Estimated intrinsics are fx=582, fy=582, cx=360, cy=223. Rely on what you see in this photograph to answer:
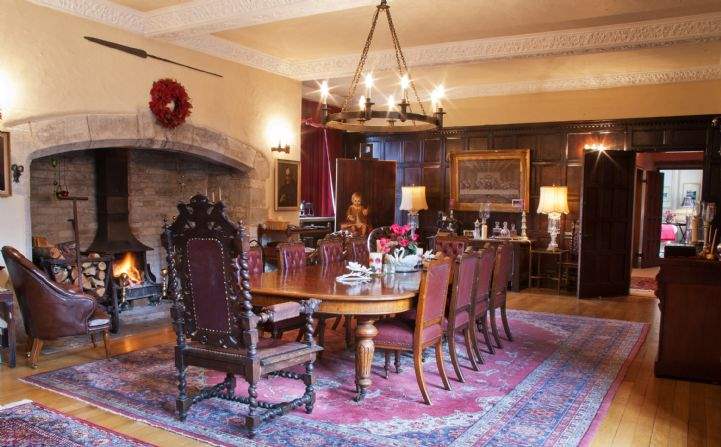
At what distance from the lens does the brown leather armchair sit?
4.32 meters

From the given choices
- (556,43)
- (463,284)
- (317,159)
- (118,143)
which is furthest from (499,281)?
(317,159)

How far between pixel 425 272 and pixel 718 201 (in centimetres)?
582

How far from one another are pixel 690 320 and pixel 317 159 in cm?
655

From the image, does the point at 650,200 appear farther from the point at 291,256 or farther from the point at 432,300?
the point at 432,300

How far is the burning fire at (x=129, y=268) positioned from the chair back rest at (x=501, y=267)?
399cm

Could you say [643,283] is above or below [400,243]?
below

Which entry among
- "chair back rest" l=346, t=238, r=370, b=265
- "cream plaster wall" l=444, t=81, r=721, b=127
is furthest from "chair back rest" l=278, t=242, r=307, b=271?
"cream plaster wall" l=444, t=81, r=721, b=127

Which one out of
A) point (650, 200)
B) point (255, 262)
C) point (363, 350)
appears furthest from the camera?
point (650, 200)

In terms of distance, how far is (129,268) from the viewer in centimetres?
659

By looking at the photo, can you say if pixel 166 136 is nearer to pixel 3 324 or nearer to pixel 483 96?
pixel 3 324

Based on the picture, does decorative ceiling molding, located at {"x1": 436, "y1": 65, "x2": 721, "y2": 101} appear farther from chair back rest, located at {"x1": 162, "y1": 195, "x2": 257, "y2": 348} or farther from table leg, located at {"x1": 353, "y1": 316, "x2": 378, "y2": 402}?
chair back rest, located at {"x1": 162, "y1": 195, "x2": 257, "y2": 348}

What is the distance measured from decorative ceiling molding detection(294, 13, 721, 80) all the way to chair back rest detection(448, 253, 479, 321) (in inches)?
110

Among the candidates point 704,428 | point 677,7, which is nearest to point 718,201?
point 677,7

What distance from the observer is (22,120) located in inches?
189
